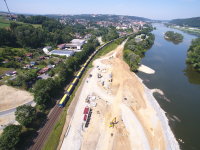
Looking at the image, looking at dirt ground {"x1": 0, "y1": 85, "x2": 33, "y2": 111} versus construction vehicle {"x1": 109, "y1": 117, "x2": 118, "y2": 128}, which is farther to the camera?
dirt ground {"x1": 0, "y1": 85, "x2": 33, "y2": 111}

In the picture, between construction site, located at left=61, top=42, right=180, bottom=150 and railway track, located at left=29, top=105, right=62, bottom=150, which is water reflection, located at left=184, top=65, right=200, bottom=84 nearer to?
construction site, located at left=61, top=42, right=180, bottom=150

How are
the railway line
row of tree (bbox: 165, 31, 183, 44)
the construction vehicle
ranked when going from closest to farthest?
the railway line → the construction vehicle → row of tree (bbox: 165, 31, 183, 44)

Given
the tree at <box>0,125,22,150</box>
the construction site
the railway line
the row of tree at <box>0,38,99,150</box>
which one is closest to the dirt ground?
the row of tree at <box>0,38,99,150</box>

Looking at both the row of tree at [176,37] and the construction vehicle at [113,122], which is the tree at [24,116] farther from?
the row of tree at [176,37]

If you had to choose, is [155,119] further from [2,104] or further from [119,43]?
[119,43]

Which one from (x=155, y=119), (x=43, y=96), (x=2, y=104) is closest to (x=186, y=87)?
(x=155, y=119)

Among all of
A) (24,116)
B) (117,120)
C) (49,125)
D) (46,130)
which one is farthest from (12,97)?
(117,120)

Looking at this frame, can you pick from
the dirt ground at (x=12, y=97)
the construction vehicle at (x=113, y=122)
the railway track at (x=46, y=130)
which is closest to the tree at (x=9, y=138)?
the railway track at (x=46, y=130)
